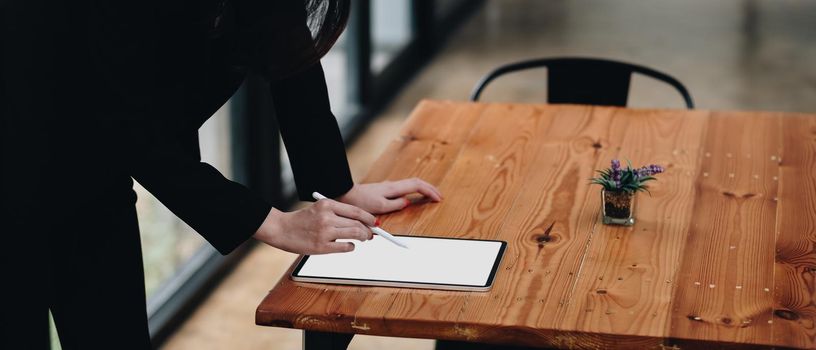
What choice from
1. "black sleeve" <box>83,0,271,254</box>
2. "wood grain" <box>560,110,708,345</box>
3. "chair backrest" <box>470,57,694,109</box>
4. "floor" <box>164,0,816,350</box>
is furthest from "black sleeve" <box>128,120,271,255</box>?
"floor" <box>164,0,816,350</box>

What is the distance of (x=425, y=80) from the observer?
5812 millimetres

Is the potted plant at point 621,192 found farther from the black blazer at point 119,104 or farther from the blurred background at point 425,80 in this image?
the blurred background at point 425,80

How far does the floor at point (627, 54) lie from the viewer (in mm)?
4293

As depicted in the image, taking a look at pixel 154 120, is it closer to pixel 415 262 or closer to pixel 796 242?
pixel 415 262

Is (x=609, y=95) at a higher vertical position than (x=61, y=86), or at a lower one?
higher

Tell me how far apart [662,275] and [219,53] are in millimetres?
695

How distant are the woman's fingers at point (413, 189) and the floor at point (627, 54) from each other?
1.39m

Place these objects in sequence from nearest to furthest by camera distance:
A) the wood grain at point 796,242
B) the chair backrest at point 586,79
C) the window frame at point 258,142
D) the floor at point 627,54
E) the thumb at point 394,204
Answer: the wood grain at point 796,242, the thumb at point 394,204, the chair backrest at point 586,79, the window frame at point 258,142, the floor at point 627,54

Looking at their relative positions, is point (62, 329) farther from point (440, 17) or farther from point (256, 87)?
point (440, 17)

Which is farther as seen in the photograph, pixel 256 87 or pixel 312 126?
pixel 256 87

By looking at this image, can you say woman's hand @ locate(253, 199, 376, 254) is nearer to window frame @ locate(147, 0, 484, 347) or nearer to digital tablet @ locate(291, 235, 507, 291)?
digital tablet @ locate(291, 235, 507, 291)

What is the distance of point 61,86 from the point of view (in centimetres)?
147

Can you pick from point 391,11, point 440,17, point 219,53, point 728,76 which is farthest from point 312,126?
point 440,17

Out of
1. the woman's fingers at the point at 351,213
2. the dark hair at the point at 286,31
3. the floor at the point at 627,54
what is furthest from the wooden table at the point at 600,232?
the floor at the point at 627,54
